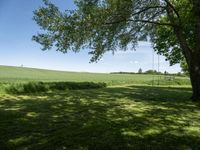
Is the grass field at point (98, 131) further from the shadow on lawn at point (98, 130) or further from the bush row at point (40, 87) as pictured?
the bush row at point (40, 87)

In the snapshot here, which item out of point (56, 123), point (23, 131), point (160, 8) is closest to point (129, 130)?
point (56, 123)

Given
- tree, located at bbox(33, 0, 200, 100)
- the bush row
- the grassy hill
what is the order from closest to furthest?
tree, located at bbox(33, 0, 200, 100) < the bush row < the grassy hill

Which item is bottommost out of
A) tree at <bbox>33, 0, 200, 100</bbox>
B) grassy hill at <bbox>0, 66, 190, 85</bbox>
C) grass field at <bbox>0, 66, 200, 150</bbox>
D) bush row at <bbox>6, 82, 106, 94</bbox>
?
grass field at <bbox>0, 66, 200, 150</bbox>

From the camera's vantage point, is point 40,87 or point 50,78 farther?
point 50,78

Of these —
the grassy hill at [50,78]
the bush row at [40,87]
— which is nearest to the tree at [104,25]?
the bush row at [40,87]

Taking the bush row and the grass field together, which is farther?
the bush row

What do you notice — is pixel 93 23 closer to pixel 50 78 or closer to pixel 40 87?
pixel 40 87

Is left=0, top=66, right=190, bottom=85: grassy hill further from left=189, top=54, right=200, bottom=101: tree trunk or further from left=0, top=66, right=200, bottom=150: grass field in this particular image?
left=0, top=66, right=200, bottom=150: grass field

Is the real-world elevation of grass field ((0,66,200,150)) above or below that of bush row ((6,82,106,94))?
below

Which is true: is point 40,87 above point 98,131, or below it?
above

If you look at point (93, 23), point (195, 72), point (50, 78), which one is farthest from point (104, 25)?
point (50, 78)

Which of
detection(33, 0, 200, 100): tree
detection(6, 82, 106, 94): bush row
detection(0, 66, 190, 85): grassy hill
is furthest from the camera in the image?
detection(0, 66, 190, 85): grassy hill

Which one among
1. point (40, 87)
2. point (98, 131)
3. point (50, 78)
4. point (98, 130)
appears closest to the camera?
point (98, 131)

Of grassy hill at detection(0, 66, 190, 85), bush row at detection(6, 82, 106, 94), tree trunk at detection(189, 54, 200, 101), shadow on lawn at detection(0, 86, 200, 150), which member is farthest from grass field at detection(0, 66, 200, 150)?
grassy hill at detection(0, 66, 190, 85)
